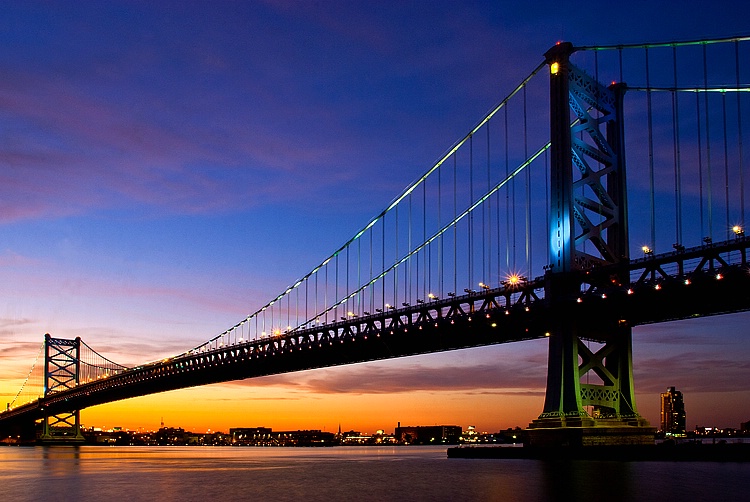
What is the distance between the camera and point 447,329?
2265 inches

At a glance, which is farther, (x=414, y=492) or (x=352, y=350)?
(x=352, y=350)

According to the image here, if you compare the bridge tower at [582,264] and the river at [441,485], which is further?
the bridge tower at [582,264]

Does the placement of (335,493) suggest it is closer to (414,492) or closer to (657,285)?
(414,492)

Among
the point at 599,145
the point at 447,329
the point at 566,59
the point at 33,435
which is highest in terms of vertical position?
the point at 566,59

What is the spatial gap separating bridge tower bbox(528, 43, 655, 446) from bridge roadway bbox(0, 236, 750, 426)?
0.40 meters

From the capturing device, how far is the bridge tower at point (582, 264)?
43.2 m

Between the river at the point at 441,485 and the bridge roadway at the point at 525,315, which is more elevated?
the bridge roadway at the point at 525,315

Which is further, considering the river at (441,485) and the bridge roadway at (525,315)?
the bridge roadway at (525,315)

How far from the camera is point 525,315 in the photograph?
159ft

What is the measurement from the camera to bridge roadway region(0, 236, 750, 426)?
41281mm

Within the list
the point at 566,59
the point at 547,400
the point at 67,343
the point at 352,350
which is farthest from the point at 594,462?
the point at 67,343

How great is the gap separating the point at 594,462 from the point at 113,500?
867 inches

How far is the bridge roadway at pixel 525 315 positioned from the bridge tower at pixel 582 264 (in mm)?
398

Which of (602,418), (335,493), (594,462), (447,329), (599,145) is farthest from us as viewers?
(447,329)
